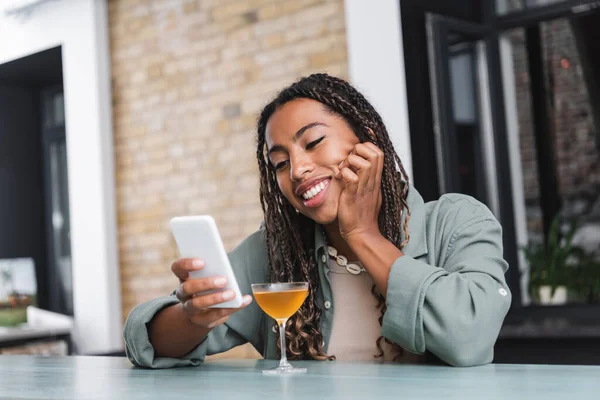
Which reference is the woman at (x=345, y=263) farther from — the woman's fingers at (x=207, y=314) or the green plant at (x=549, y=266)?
the green plant at (x=549, y=266)

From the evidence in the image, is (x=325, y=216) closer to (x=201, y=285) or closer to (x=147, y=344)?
(x=201, y=285)

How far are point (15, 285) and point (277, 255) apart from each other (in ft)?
13.0

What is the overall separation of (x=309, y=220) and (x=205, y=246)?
0.56 m

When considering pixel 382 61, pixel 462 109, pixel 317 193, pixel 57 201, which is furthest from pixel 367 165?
pixel 57 201

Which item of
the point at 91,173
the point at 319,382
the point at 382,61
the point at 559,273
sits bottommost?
the point at 559,273

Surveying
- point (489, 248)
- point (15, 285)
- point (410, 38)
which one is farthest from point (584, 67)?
point (489, 248)

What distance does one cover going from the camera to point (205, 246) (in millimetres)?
1303

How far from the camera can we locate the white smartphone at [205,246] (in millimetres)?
1278

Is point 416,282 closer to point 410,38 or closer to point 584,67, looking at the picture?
point 410,38

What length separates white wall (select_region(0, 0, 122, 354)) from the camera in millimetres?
5082

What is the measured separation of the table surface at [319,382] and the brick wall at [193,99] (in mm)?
2797

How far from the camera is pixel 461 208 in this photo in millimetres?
1587

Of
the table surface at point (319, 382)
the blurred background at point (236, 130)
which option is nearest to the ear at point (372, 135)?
the table surface at point (319, 382)

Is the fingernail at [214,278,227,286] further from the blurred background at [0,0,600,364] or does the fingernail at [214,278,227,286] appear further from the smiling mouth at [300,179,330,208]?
the blurred background at [0,0,600,364]
